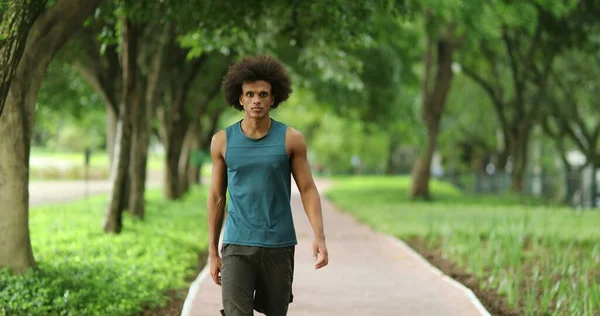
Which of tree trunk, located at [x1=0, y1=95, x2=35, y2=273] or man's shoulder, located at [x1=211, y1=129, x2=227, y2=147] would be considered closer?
man's shoulder, located at [x1=211, y1=129, x2=227, y2=147]

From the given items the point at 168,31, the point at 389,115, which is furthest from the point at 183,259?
the point at 389,115

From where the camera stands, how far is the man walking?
16.3ft

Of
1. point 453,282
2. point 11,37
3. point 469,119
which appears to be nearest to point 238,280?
point 11,37

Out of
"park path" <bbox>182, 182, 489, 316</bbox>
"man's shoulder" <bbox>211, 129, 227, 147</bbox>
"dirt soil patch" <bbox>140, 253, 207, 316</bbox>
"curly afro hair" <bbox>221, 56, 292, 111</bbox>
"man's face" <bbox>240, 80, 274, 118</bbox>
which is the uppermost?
"curly afro hair" <bbox>221, 56, 292, 111</bbox>

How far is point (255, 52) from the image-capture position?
1603cm

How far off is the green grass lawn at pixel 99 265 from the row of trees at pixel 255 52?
0.55 meters

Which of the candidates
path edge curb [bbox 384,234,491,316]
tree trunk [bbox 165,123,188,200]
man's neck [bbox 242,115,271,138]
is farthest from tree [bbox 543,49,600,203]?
man's neck [bbox 242,115,271,138]

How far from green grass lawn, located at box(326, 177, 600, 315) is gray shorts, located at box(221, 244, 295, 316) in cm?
364

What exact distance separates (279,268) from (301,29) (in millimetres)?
7108

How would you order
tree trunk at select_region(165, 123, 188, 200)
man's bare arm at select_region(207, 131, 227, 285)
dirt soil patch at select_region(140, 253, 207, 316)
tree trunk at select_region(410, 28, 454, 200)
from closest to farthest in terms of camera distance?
man's bare arm at select_region(207, 131, 227, 285) → dirt soil patch at select_region(140, 253, 207, 316) → tree trunk at select_region(165, 123, 188, 200) → tree trunk at select_region(410, 28, 454, 200)

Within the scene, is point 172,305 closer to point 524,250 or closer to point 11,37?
point 11,37

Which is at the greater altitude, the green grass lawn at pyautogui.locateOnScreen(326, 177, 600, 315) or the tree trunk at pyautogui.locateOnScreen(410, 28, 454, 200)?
the tree trunk at pyautogui.locateOnScreen(410, 28, 454, 200)

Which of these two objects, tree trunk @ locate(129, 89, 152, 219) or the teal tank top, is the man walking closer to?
the teal tank top

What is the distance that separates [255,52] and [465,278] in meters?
Answer: 6.34
